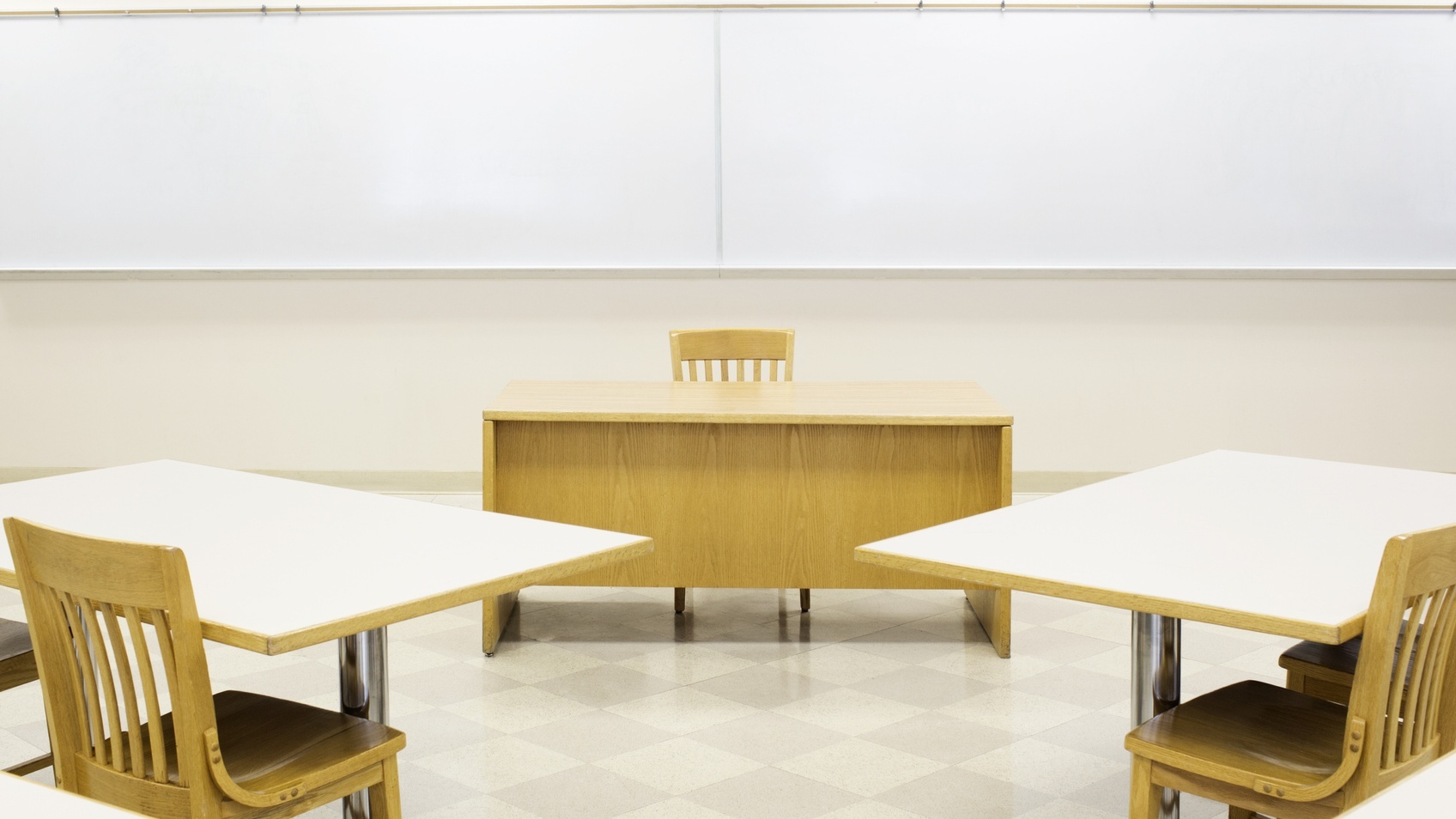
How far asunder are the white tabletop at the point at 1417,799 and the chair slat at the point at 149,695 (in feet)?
4.58

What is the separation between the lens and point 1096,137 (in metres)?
5.09

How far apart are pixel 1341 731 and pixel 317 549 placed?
160 centimetres

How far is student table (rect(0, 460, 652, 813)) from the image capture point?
1667mm

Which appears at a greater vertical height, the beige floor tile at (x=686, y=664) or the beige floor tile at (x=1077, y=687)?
the beige floor tile at (x=686, y=664)

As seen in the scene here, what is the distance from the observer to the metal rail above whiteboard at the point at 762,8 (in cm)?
498

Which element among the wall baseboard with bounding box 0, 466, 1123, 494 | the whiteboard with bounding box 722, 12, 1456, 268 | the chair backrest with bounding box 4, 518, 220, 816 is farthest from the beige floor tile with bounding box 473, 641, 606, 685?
the whiteboard with bounding box 722, 12, 1456, 268

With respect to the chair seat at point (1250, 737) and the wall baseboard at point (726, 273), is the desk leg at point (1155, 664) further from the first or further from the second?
the wall baseboard at point (726, 273)

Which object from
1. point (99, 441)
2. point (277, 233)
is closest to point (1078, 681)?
point (277, 233)

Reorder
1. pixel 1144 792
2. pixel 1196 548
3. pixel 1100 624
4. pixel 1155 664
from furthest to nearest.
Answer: pixel 1100 624, pixel 1155 664, pixel 1196 548, pixel 1144 792

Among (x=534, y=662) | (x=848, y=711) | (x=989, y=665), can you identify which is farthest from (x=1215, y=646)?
(x=534, y=662)

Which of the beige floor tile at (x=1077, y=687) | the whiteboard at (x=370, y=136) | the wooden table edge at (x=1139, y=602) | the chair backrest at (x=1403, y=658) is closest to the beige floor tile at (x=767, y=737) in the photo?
the beige floor tile at (x=1077, y=687)

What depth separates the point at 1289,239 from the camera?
511 centimetres

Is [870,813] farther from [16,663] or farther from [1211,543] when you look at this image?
[16,663]

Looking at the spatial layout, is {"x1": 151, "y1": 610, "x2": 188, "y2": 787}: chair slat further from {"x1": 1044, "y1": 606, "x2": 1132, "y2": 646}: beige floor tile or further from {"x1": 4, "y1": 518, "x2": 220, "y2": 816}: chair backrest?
{"x1": 1044, "y1": 606, "x2": 1132, "y2": 646}: beige floor tile
